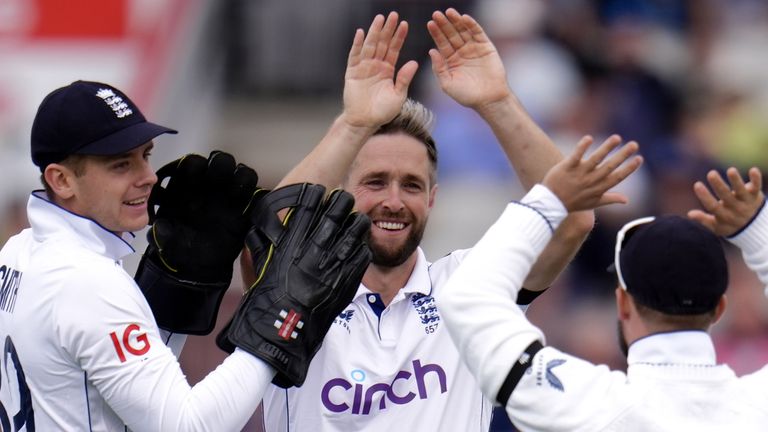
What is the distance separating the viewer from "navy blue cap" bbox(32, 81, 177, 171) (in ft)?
13.6

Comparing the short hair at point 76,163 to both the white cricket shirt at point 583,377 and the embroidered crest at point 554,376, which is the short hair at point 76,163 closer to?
the white cricket shirt at point 583,377

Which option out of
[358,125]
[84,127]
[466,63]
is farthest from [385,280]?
[84,127]

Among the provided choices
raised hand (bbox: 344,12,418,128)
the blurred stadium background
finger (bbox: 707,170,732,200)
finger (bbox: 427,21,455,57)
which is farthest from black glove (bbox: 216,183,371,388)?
the blurred stadium background

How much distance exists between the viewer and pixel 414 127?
491 cm

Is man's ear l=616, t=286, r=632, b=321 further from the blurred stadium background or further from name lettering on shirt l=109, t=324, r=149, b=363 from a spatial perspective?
the blurred stadium background

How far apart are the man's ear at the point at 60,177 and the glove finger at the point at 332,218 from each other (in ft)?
2.41

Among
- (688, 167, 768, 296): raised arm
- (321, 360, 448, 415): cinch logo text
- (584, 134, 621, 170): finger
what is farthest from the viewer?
(321, 360, 448, 415): cinch logo text

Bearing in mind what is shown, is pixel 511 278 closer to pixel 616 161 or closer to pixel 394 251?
pixel 616 161

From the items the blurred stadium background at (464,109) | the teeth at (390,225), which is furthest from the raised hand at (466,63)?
the blurred stadium background at (464,109)

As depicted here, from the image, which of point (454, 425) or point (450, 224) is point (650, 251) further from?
point (450, 224)

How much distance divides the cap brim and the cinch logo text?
3.22 feet

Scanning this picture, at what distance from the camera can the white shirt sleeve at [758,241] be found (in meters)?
3.85

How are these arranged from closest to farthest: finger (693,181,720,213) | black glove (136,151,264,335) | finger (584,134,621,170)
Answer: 1. finger (584,134,621,170)
2. finger (693,181,720,213)
3. black glove (136,151,264,335)

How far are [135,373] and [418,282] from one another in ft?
3.89
